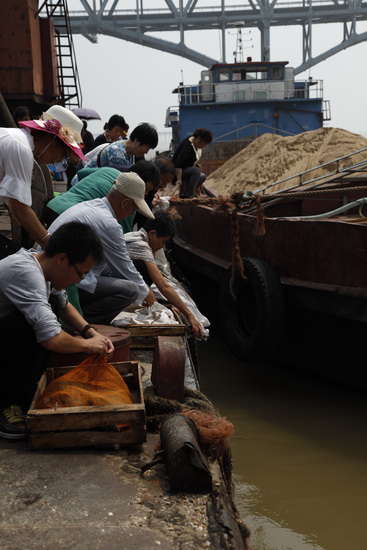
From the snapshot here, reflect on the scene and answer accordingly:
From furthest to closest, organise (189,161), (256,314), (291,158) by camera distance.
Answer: (291,158), (189,161), (256,314)

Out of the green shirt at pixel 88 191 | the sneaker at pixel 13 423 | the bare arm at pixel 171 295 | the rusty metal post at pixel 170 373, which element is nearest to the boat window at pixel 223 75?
the green shirt at pixel 88 191

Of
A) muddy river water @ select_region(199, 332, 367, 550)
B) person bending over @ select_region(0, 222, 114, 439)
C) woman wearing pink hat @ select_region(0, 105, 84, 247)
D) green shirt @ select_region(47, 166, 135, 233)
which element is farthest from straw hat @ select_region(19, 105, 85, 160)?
muddy river water @ select_region(199, 332, 367, 550)

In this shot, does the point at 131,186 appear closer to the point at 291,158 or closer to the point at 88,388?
the point at 88,388

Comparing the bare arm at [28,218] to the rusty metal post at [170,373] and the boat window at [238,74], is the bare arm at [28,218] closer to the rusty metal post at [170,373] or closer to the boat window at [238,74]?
the rusty metal post at [170,373]

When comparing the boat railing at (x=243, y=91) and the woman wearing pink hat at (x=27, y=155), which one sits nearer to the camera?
the woman wearing pink hat at (x=27, y=155)

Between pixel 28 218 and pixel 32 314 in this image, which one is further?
pixel 28 218

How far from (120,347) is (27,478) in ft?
3.54

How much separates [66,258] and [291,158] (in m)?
8.39

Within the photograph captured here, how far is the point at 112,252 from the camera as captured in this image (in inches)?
174

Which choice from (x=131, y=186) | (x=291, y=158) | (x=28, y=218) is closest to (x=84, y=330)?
(x=28, y=218)

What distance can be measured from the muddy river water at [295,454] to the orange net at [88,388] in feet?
4.53

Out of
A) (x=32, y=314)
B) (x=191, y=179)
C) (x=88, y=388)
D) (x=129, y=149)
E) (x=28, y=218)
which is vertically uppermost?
(x=129, y=149)

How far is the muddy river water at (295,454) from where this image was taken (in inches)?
166

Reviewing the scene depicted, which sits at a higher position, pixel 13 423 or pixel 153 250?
pixel 153 250
